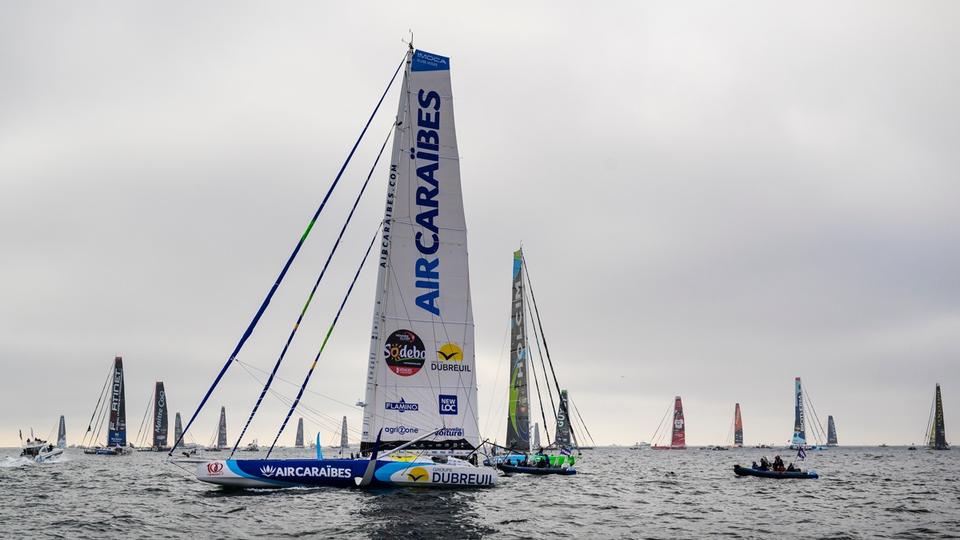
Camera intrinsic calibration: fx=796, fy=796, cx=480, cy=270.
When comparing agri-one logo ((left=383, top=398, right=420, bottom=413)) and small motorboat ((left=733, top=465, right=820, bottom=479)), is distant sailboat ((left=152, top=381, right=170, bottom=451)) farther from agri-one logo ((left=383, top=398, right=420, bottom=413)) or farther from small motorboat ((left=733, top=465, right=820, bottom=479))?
agri-one logo ((left=383, top=398, right=420, bottom=413))

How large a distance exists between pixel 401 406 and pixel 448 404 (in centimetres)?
193

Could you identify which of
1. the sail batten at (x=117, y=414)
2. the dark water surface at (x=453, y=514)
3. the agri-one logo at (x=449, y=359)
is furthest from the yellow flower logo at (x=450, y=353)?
the sail batten at (x=117, y=414)

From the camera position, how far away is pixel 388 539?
61.2 ft

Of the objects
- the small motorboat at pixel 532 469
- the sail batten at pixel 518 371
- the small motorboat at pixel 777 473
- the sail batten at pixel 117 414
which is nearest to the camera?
the small motorboat at pixel 777 473

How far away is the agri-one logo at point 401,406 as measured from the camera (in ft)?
95.3

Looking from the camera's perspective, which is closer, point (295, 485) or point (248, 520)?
point (248, 520)

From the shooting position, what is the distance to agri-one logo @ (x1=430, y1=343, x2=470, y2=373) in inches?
1189

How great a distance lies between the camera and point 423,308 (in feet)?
99.0

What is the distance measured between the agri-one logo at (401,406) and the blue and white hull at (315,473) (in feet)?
7.99

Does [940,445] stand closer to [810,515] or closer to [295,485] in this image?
[810,515]

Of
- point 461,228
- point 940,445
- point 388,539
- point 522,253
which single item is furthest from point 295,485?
point 940,445

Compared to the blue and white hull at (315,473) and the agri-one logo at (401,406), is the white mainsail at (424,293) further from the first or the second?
the blue and white hull at (315,473)

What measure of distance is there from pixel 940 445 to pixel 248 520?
6389 inches

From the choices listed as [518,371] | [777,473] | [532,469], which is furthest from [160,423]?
[777,473]
